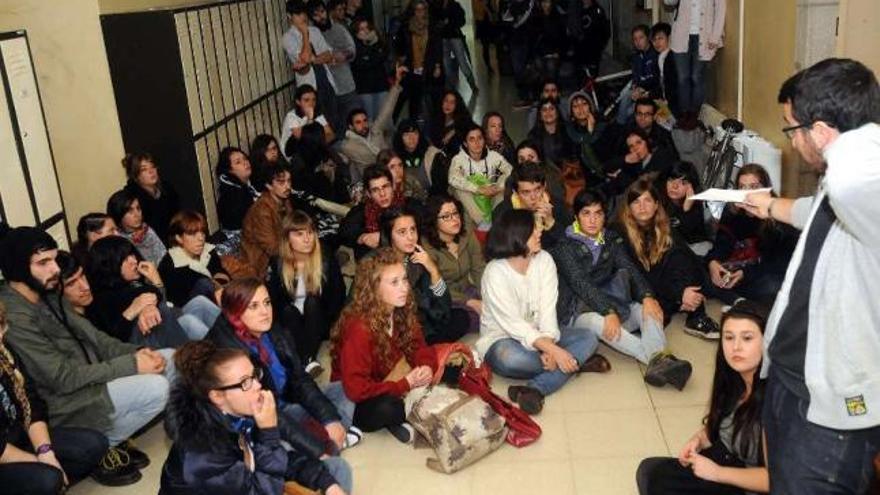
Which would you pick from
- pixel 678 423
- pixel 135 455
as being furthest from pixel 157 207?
pixel 678 423

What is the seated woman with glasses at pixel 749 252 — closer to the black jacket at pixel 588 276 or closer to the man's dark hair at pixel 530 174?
the black jacket at pixel 588 276

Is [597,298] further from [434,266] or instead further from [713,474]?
[713,474]

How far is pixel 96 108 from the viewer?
235 inches

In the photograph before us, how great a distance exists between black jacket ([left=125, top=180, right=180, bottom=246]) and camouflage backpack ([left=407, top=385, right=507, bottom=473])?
101 inches

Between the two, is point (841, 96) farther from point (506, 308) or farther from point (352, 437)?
point (352, 437)

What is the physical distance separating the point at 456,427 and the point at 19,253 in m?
2.05

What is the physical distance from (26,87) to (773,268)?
4313mm

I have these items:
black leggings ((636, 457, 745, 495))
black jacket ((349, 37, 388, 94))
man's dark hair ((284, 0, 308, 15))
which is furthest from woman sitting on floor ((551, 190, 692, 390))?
black jacket ((349, 37, 388, 94))

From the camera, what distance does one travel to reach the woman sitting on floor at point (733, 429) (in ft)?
9.86

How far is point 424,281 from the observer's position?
16.0ft

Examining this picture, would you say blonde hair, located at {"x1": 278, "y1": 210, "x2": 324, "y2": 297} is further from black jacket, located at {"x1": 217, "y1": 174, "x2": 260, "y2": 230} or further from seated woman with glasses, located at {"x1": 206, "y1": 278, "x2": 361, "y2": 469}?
black jacket, located at {"x1": 217, "y1": 174, "x2": 260, "y2": 230}

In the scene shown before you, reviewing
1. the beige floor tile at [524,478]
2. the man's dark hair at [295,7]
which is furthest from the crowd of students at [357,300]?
the man's dark hair at [295,7]

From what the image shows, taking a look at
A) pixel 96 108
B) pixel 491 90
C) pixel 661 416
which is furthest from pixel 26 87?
pixel 491 90

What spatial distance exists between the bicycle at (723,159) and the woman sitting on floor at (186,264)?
11.5 ft
